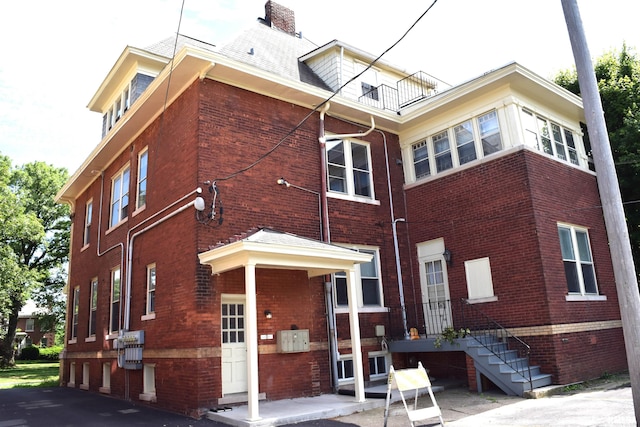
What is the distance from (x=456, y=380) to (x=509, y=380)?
2.25 m

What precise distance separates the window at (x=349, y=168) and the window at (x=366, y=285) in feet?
5.72

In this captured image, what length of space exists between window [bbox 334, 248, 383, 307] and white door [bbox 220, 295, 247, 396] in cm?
281

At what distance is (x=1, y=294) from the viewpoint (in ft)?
87.5

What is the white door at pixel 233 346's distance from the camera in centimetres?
1030

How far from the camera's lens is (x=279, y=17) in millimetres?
17984

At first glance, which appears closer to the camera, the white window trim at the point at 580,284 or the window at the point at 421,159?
the white window trim at the point at 580,284

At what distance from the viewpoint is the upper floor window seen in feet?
42.1

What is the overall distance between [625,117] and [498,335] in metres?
9.26

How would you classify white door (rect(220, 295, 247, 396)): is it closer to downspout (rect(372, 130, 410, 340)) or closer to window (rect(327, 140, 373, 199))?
window (rect(327, 140, 373, 199))

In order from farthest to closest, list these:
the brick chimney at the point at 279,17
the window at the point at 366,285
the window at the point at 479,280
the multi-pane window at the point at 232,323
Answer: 1. the brick chimney at the point at 279,17
2. the window at the point at 366,285
3. the window at the point at 479,280
4. the multi-pane window at the point at 232,323

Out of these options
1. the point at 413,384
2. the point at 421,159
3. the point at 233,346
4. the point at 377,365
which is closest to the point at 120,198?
the point at 233,346

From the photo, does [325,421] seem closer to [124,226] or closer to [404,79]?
[124,226]

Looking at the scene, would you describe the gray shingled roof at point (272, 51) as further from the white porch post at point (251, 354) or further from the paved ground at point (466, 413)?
the paved ground at point (466, 413)

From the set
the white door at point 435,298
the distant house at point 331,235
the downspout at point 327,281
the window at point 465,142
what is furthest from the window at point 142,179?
the window at point 465,142
